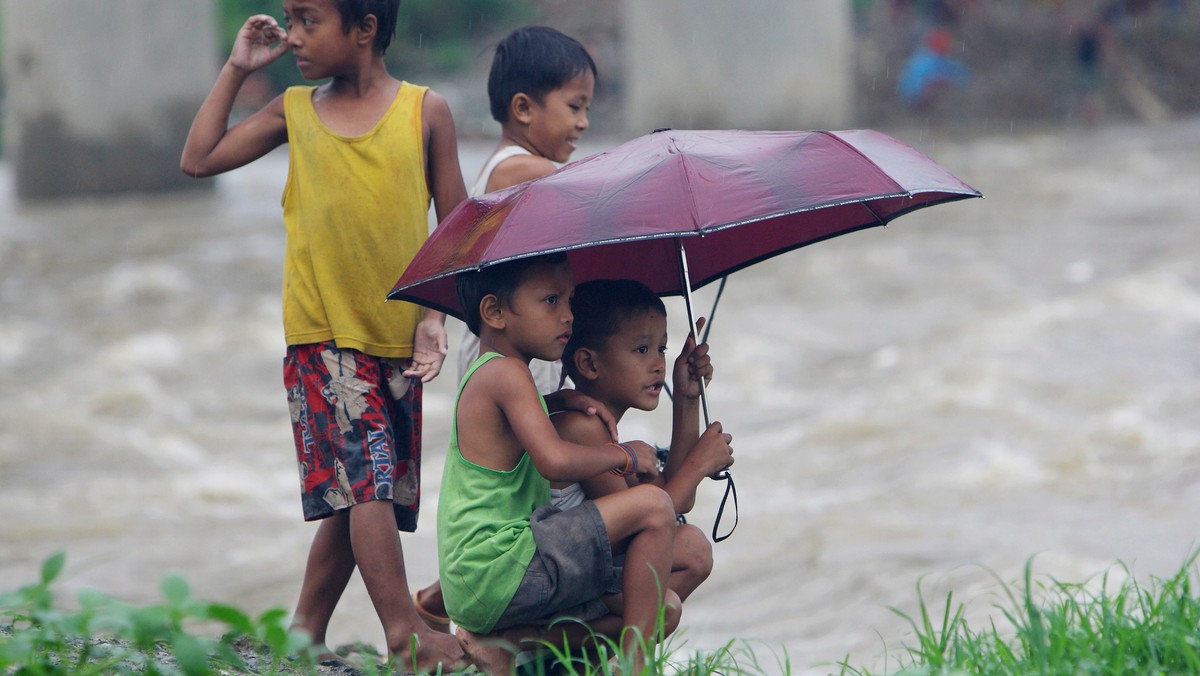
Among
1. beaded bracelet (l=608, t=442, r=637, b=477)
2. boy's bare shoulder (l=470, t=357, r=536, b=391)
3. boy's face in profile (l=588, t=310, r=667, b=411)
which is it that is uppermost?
boy's face in profile (l=588, t=310, r=667, b=411)

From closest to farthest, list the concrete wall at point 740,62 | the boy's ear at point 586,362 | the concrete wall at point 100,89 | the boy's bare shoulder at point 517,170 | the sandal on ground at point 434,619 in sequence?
the boy's ear at point 586,362
the boy's bare shoulder at point 517,170
the sandal on ground at point 434,619
the concrete wall at point 100,89
the concrete wall at point 740,62

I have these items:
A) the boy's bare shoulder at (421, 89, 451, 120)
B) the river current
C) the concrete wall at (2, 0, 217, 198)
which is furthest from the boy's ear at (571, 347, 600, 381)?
the concrete wall at (2, 0, 217, 198)

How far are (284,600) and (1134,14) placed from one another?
59.6 ft

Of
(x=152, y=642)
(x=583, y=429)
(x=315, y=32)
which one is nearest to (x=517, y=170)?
(x=315, y=32)

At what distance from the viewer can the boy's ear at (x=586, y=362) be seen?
3.29 m

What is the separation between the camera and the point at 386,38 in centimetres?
357

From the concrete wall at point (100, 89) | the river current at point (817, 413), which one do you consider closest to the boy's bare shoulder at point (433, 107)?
the river current at point (817, 413)

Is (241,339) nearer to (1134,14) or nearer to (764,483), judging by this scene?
(764,483)

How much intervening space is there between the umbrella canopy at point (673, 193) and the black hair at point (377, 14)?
56 cm

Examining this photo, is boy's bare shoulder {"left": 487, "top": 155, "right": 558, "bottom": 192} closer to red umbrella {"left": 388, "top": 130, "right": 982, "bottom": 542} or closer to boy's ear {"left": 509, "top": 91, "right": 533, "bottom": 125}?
boy's ear {"left": 509, "top": 91, "right": 533, "bottom": 125}

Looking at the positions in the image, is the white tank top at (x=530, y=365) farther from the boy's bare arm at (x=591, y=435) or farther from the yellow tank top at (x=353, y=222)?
the boy's bare arm at (x=591, y=435)

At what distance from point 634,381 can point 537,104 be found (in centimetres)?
92

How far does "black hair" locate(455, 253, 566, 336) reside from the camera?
3.16m

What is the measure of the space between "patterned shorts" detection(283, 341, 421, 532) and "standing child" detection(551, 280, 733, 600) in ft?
1.57
